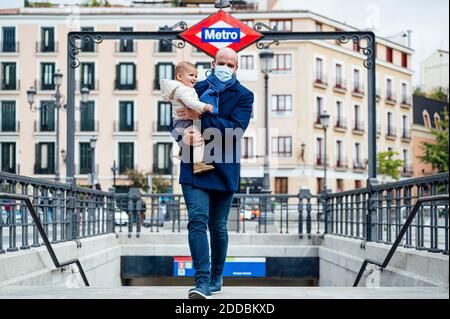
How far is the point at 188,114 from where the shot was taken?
6.11m

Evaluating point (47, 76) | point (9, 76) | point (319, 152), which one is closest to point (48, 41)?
point (47, 76)

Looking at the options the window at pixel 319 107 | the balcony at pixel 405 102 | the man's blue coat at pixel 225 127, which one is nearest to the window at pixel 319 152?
the window at pixel 319 107

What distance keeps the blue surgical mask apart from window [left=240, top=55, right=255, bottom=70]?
52.5 m

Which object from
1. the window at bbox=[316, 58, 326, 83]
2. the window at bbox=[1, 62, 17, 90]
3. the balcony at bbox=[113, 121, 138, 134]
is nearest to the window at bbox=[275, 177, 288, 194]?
the window at bbox=[316, 58, 326, 83]

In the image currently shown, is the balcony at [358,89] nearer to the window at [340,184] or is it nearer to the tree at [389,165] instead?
the window at [340,184]

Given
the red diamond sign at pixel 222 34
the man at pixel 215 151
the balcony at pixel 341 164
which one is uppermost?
the red diamond sign at pixel 222 34

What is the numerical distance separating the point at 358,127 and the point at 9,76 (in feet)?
82.4

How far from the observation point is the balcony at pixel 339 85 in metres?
61.8

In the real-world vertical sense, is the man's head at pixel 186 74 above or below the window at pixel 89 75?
below

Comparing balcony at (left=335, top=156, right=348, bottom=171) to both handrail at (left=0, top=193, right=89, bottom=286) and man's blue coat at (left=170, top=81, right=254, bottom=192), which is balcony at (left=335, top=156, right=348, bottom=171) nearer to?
handrail at (left=0, top=193, right=89, bottom=286)

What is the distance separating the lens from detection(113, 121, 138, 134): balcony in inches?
2452

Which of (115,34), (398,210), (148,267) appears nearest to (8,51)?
(148,267)

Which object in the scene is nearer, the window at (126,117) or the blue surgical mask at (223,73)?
the blue surgical mask at (223,73)

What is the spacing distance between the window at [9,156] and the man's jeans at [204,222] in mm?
53455
